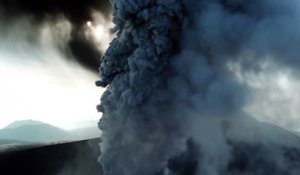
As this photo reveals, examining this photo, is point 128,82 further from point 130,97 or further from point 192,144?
point 192,144

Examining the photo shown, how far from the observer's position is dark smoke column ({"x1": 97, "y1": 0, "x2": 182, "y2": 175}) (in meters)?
46.0

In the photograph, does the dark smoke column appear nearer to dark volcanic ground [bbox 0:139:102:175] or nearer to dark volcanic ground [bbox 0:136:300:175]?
dark volcanic ground [bbox 0:136:300:175]

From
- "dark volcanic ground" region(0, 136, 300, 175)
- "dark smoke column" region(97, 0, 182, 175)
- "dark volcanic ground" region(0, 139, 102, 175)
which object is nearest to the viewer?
"dark smoke column" region(97, 0, 182, 175)

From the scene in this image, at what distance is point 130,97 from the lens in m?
46.6

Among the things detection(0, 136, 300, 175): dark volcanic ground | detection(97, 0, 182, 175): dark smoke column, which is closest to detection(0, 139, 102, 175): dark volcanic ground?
detection(0, 136, 300, 175): dark volcanic ground

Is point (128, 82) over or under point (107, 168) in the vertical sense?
over

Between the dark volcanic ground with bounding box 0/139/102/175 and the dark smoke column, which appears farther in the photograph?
the dark volcanic ground with bounding box 0/139/102/175

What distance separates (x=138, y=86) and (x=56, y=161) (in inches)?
2203

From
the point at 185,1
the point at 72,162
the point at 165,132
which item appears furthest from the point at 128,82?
the point at 72,162

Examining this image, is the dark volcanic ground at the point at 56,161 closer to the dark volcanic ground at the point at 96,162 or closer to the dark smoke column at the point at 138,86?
the dark volcanic ground at the point at 96,162

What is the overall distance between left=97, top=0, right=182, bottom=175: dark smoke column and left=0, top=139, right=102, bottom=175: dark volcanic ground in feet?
116

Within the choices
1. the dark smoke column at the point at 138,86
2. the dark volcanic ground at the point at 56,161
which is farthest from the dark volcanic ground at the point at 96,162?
the dark smoke column at the point at 138,86

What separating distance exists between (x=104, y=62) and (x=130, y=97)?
6023mm

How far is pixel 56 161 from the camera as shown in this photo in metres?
97.5
